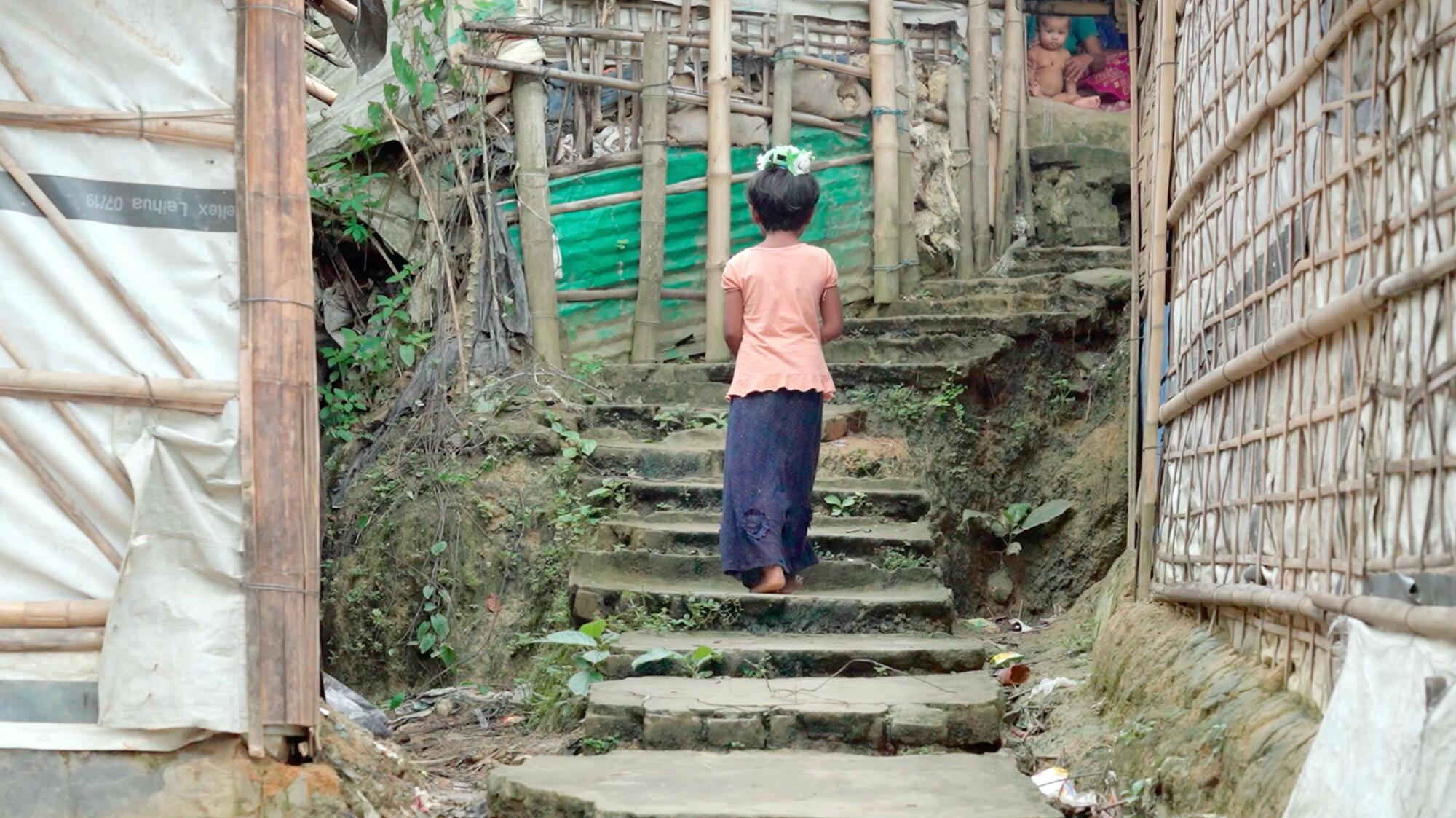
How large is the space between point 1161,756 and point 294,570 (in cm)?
226

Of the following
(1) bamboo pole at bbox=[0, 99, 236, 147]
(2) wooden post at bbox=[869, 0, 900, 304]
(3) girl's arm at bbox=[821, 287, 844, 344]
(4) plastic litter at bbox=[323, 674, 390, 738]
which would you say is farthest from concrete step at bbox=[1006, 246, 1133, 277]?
(1) bamboo pole at bbox=[0, 99, 236, 147]

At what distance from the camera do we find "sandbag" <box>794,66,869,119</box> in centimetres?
816

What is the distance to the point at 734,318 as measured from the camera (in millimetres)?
5246

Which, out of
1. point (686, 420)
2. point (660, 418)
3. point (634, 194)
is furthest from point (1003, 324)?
point (634, 194)

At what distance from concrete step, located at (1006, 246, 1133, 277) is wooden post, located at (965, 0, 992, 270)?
23 cm

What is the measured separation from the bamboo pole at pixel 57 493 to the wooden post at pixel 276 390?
33cm

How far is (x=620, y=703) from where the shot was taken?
444 centimetres

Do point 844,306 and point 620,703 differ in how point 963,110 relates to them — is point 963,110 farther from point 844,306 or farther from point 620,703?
point 620,703

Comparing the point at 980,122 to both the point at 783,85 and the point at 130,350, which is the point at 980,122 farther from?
the point at 130,350

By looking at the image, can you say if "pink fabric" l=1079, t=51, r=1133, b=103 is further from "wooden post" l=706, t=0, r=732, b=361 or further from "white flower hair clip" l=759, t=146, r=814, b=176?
"white flower hair clip" l=759, t=146, r=814, b=176

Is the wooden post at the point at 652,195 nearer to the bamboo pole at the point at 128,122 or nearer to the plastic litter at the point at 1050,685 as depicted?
the plastic litter at the point at 1050,685

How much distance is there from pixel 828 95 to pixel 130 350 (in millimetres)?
5352

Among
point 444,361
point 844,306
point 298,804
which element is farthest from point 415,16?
point 298,804

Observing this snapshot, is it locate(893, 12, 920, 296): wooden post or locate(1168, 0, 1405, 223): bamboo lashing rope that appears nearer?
locate(1168, 0, 1405, 223): bamboo lashing rope
